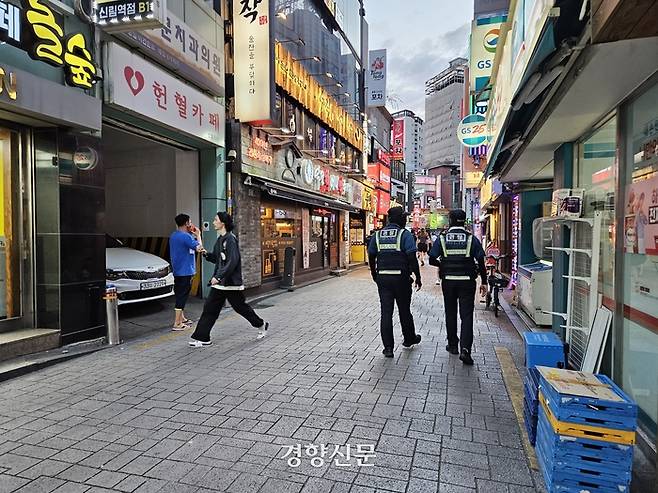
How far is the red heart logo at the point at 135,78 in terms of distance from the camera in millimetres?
6836

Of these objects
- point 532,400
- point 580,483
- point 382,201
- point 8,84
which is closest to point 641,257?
point 532,400

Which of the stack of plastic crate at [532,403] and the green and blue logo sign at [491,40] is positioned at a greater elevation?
the green and blue logo sign at [491,40]

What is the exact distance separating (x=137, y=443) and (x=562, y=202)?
487 centimetres

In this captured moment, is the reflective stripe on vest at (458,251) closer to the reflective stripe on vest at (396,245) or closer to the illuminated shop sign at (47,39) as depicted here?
the reflective stripe on vest at (396,245)

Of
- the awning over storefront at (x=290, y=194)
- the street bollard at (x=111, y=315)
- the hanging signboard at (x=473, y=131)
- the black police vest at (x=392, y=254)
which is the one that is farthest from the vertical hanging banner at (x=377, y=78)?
the street bollard at (x=111, y=315)

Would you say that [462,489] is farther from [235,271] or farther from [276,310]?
[276,310]

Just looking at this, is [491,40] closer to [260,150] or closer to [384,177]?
[260,150]

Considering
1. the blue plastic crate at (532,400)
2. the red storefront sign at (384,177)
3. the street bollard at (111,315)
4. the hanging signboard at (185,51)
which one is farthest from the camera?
the red storefront sign at (384,177)

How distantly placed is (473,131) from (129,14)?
911 cm

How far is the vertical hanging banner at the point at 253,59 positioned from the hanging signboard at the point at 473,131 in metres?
5.43

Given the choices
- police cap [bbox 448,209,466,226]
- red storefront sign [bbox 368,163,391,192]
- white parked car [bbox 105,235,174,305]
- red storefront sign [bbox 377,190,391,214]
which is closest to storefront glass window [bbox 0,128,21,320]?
white parked car [bbox 105,235,174,305]

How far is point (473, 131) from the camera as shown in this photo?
39.9ft

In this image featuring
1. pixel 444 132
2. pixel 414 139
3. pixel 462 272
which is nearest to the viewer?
pixel 462 272

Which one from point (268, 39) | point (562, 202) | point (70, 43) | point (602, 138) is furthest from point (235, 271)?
point (268, 39)
